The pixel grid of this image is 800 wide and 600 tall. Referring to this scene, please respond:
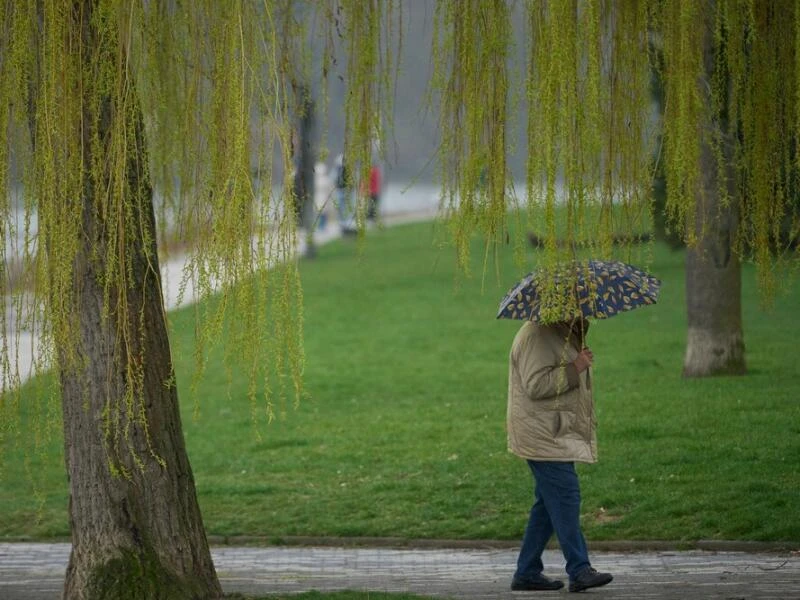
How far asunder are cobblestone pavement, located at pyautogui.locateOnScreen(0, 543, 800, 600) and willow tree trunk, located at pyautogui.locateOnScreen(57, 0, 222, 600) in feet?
3.47

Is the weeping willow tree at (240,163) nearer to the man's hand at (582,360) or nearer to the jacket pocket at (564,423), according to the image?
the man's hand at (582,360)

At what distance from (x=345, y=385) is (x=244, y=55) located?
446 inches

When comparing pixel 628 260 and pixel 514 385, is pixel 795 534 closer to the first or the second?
pixel 514 385

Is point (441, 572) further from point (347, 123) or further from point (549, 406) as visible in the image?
point (347, 123)

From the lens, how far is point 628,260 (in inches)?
265

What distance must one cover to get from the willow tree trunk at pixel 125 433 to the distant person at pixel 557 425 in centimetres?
196

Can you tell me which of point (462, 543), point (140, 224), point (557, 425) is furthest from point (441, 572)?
point (140, 224)

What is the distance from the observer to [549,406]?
7.66m

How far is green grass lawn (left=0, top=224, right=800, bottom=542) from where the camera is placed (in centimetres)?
1003

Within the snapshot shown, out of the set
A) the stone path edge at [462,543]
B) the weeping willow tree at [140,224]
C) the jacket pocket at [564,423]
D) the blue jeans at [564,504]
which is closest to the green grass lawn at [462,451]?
the stone path edge at [462,543]

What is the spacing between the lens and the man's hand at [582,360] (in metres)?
7.57

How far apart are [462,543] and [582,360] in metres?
2.79

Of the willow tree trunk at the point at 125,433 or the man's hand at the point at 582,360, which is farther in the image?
the man's hand at the point at 582,360

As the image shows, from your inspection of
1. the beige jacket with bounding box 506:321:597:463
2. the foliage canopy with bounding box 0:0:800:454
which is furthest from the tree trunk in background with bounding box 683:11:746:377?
the foliage canopy with bounding box 0:0:800:454
